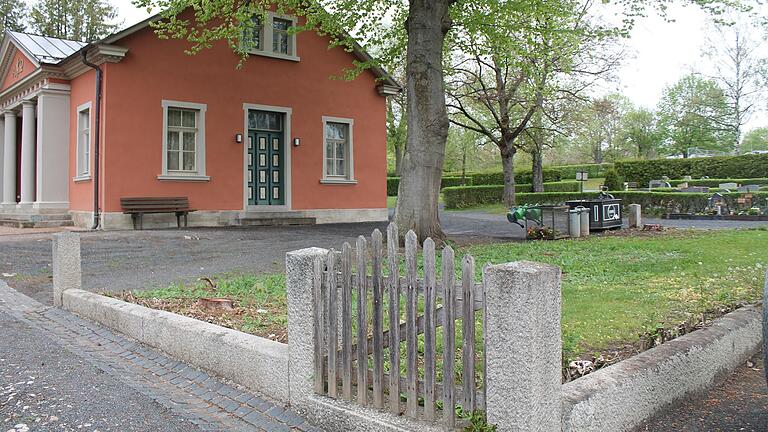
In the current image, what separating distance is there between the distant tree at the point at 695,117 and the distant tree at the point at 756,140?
1670 centimetres

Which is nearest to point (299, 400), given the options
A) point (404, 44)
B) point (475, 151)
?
point (404, 44)

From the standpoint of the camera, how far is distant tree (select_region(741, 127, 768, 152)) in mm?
77000

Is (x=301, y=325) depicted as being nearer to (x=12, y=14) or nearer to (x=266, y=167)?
(x=266, y=167)

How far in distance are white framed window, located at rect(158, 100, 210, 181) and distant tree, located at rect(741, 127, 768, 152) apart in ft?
255

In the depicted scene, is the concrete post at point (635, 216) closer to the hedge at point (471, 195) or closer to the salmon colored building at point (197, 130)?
the salmon colored building at point (197, 130)

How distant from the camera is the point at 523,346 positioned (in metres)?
2.79

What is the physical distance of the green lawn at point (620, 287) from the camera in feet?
17.7

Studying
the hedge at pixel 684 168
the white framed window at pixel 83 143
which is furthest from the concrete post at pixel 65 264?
the hedge at pixel 684 168

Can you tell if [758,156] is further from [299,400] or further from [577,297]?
[299,400]

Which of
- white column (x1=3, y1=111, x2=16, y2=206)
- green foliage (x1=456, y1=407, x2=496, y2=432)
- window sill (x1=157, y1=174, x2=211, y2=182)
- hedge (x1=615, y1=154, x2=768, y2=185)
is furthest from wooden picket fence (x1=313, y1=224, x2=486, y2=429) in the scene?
hedge (x1=615, y1=154, x2=768, y2=185)

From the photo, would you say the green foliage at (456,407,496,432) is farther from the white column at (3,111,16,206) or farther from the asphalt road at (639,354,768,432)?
the white column at (3,111,16,206)

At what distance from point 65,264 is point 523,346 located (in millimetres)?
6573

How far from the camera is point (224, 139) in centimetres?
1844

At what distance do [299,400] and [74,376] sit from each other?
81.1 inches
